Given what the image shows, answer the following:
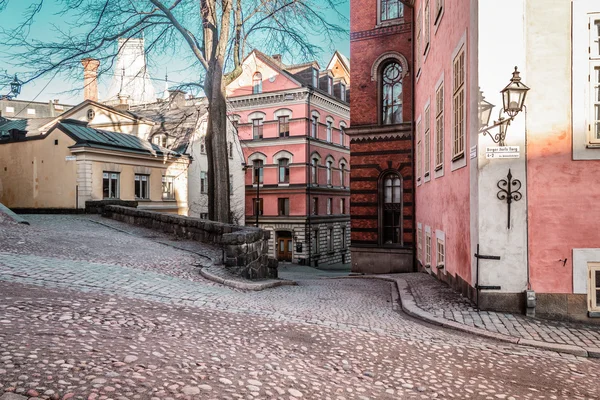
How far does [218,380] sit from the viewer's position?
4.07m

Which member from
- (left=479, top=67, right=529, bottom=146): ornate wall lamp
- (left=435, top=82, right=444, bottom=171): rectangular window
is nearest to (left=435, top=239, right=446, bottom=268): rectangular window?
(left=435, top=82, right=444, bottom=171): rectangular window

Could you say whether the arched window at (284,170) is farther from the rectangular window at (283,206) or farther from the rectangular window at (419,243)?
the rectangular window at (419,243)

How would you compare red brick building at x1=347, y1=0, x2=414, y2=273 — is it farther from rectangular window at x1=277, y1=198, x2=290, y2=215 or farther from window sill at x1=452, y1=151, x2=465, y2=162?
rectangular window at x1=277, y1=198, x2=290, y2=215

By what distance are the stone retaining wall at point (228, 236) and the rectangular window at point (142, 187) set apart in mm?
10003

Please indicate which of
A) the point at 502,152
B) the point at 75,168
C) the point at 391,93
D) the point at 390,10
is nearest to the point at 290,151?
the point at 75,168

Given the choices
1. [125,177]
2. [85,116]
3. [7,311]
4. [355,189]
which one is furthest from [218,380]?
[85,116]

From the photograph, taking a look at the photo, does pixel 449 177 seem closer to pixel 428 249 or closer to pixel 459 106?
pixel 459 106

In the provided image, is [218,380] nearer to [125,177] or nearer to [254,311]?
[254,311]

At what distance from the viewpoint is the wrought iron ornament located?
7.60m

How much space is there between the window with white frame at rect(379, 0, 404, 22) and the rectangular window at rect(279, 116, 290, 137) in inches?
753

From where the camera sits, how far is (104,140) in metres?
27.2

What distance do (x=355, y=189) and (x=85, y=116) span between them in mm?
23708

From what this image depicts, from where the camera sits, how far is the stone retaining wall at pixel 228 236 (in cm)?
1072

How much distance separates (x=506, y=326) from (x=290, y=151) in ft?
107
